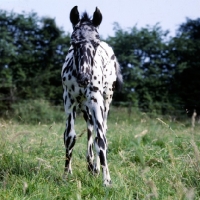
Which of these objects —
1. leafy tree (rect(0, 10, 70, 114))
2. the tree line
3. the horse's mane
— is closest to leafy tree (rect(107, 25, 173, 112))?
the tree line

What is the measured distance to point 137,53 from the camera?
25750 mm

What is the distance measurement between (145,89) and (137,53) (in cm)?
340

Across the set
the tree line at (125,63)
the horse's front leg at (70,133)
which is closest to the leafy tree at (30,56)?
the tree line at (125,63)

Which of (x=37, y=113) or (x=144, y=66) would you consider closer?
(x=37, y=113)

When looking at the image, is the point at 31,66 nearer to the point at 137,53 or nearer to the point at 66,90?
the point at 137,53

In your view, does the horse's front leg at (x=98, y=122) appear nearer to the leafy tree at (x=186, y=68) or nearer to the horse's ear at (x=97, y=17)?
the horse's ear at (x=97, y=17)

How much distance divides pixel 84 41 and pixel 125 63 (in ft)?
66.4

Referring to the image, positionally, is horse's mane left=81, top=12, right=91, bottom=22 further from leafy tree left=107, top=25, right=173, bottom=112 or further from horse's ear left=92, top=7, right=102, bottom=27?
leafy tree left=107, top=25, right=173, bottom=112

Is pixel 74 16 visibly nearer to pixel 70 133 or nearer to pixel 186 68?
pixel 70 133

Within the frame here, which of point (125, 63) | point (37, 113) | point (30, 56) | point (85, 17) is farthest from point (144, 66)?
point (85, 17)

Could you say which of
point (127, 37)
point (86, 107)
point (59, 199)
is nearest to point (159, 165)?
point (86, 107)

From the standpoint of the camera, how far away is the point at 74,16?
15.1 feet

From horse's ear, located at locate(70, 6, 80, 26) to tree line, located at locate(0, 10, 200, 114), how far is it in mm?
17409

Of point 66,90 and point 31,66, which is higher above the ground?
point 31,66
